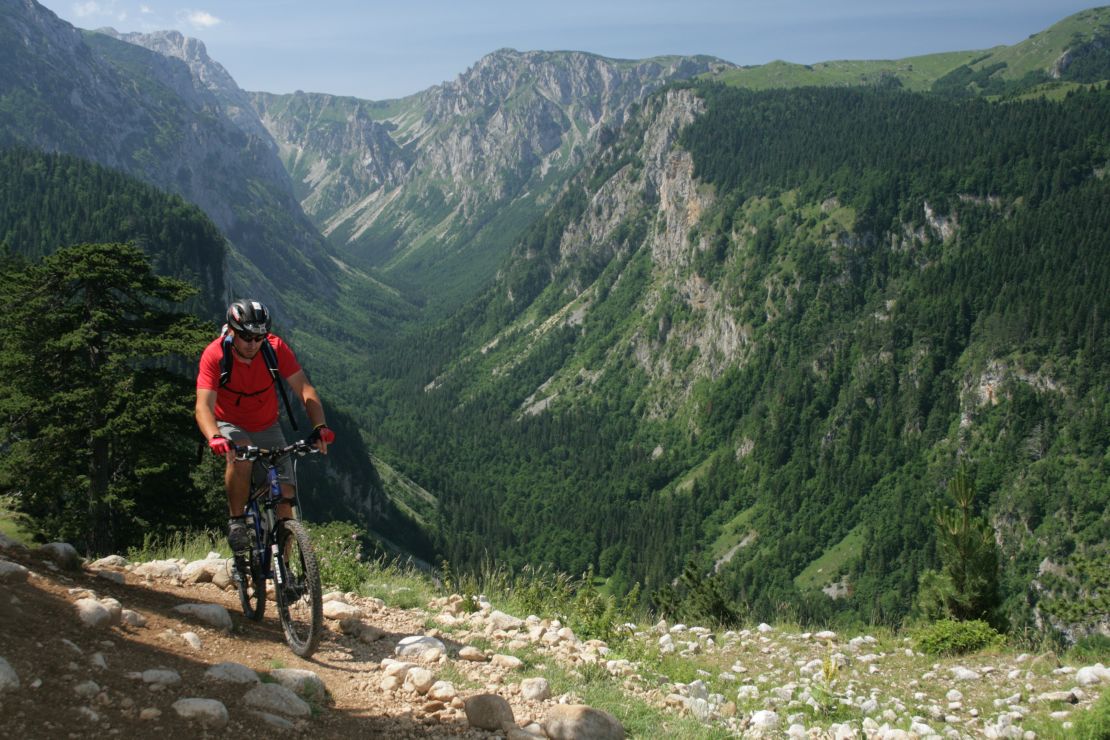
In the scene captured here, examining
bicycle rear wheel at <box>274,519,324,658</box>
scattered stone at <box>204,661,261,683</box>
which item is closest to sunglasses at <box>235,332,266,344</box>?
bicycle rear wheel at <box>274,519,324,658</box>

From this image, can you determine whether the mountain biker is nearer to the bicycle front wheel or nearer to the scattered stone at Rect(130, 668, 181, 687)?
the bicycle front wheel

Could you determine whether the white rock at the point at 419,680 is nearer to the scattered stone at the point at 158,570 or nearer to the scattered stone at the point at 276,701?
the scattered stone at the point at 276,701

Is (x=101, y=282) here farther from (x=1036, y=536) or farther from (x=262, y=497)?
(x=1036, y=536)

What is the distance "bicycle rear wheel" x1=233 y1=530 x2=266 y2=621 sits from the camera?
1054cm

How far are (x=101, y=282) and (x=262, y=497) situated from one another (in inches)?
833

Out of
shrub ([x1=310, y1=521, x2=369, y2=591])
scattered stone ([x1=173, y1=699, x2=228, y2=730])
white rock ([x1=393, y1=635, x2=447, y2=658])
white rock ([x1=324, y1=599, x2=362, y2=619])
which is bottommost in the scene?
shrub ([x1=310, y1=521, x2=369, y2=591])

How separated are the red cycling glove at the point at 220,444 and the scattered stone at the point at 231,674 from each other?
259cm

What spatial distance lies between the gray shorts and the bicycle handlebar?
0.19m

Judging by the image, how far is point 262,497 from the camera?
10.4m

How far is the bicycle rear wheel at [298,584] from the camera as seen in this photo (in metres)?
9.48

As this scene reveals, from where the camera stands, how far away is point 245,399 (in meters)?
10.4

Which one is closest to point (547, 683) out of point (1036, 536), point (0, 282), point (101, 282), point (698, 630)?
point (698, 630)

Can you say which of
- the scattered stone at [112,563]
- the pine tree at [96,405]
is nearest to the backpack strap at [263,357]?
the scattered stone at [112,563]

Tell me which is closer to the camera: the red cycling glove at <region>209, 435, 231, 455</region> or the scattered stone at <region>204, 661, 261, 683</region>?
the scattered stone at <region>204, 661, 261, 683</region>
